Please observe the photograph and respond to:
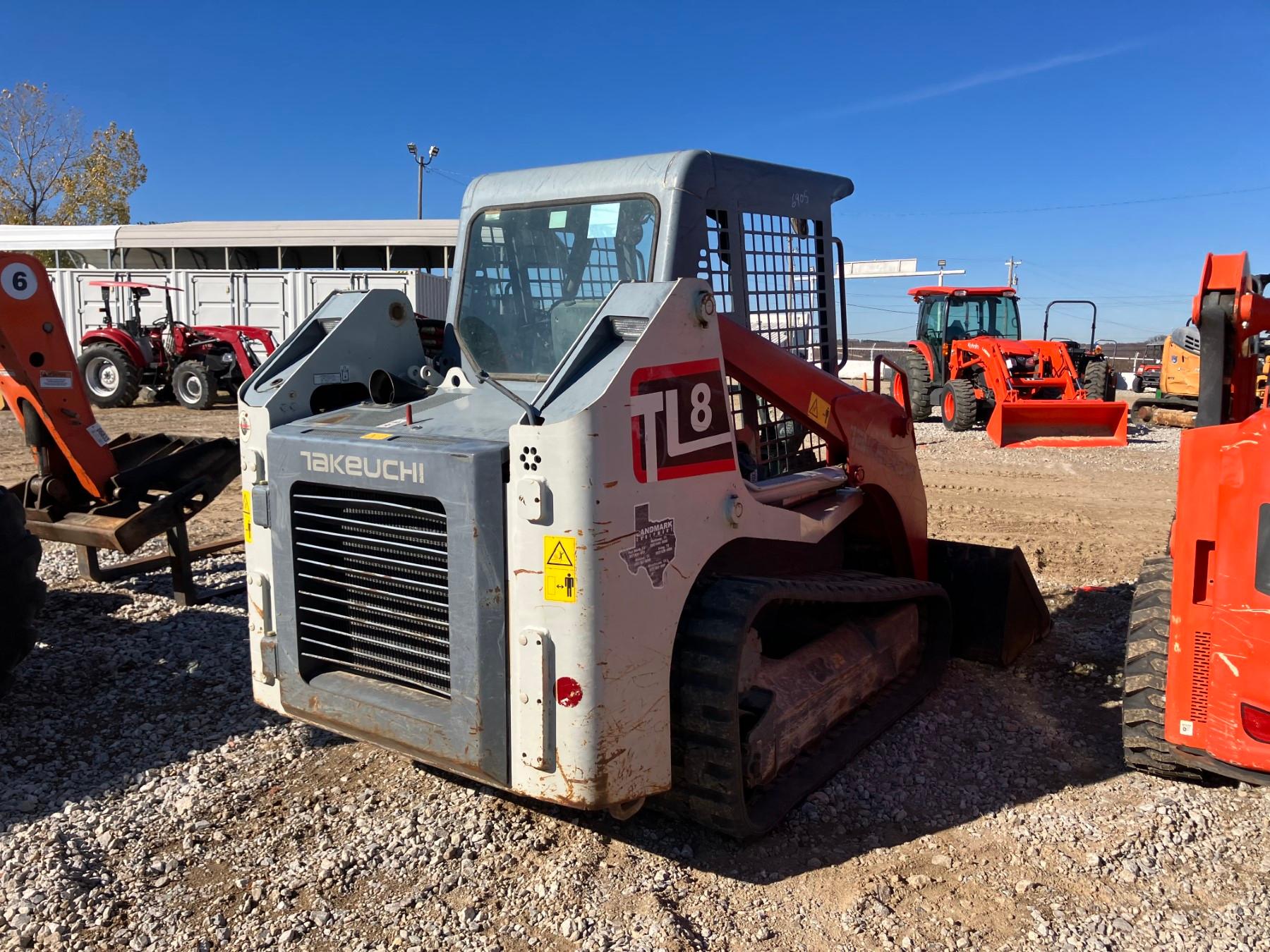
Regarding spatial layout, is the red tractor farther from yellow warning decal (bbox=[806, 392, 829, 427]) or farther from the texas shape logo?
the texas shape logo

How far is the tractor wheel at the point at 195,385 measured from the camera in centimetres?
1722

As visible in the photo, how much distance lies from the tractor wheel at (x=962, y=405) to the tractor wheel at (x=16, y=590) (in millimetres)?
13734

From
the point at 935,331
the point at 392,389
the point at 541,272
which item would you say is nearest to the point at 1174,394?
the point at 935,331

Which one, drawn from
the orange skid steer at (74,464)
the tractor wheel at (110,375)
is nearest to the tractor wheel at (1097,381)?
the orange skid steer at (74,464)

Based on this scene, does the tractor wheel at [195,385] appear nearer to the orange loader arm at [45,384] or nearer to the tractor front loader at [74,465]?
the tractor front loader at [74,465]

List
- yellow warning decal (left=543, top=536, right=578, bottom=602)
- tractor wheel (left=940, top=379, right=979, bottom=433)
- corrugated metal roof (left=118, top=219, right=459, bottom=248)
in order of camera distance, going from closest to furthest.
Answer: yellow warning decal (left=543, top=536, right=578, bottom=602), tractor wheel (left=940, top=379, right=979, bottom=433), corrugated metal roof (left=118, top=219, right=459, bottom=248)

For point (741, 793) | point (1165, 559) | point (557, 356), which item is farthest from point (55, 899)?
point (1165, 559)

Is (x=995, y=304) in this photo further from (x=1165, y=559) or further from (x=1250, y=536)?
(x=1250, y=536)

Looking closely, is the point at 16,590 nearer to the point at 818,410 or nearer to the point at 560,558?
the point at 560,558

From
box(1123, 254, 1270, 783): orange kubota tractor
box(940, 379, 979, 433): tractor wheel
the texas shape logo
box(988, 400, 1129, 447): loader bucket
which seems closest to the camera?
the texas shape logo

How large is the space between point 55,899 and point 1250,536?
4015mm

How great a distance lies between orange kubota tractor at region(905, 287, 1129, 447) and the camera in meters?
13.7

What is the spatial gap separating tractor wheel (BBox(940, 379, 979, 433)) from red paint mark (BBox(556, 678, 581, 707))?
13.9 metres

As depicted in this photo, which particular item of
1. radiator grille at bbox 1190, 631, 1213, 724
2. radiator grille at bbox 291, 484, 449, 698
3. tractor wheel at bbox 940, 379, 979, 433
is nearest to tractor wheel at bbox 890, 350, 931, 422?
tractor wheel at bbox 940, 379, 979, 433
